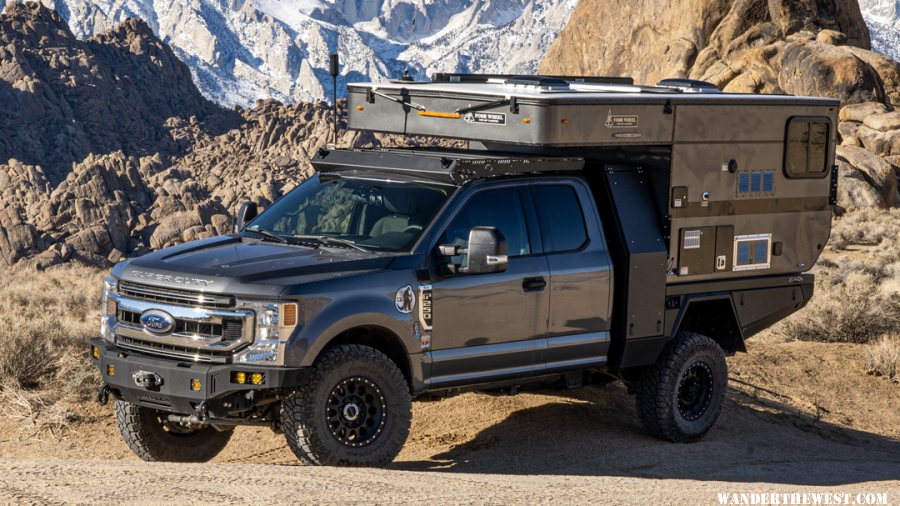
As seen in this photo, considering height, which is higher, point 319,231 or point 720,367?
point 319,231

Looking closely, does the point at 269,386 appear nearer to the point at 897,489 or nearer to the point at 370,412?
the point at 370,412

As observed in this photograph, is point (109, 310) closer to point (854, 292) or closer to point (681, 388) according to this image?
point (681, 388)

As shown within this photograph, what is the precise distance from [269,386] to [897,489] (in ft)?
13.3

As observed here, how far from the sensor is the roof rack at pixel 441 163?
895 centimetres

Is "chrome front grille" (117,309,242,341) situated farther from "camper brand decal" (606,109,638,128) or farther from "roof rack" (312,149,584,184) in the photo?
"camper brand decal" (606,109,638,128)

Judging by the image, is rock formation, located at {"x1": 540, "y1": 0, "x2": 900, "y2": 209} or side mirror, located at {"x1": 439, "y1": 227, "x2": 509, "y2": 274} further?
rock formation, located at {"x1": 540, "y1": 0, "x2": 900, "y2": 209}

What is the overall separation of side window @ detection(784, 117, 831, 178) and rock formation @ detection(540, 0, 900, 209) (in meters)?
23.9

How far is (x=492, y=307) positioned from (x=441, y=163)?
3.53ft

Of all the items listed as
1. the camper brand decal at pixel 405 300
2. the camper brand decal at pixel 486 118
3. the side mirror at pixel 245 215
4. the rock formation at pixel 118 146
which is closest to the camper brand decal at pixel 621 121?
the camper brand decal at pixel 486 118

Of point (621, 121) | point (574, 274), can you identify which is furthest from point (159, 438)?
point (621, 121)

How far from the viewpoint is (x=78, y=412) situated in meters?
10.6

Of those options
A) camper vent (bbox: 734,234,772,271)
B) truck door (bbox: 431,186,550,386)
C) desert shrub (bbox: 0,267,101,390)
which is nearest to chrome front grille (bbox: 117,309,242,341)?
truck door (bbox: 431,186,550,386)

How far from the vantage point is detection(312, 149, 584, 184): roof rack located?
8945mm

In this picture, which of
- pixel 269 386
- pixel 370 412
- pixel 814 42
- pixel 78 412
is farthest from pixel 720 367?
pixel 814 42
